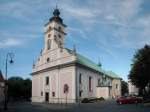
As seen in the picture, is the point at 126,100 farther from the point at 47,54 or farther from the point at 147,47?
the point at 47,54

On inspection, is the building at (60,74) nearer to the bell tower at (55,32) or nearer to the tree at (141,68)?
the bell tower at (55,32)

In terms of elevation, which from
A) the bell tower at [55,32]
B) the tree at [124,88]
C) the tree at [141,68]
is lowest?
the tree at [124,88]

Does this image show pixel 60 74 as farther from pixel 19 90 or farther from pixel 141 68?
pixel 19 90

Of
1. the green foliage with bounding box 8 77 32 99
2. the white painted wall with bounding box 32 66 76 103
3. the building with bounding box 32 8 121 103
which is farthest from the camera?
the green foliage with bounding box 8 77 32 99

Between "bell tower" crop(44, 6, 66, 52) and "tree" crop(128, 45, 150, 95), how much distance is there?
20719 millimetres

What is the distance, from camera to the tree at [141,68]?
46094 millimetres

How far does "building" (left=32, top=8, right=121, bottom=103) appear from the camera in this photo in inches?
2249

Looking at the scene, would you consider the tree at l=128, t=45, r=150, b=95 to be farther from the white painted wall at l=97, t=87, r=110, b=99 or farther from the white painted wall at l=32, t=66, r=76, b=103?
the white painted wall at l=97, t=87, r=110, b=99

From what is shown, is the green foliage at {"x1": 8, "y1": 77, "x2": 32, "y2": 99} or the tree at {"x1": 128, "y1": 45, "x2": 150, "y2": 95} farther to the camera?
the green foliage at {"x1": 8, "y1": 77, "x2": 32, "y2": 99}

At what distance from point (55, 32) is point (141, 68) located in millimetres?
26246

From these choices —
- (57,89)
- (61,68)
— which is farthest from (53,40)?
(57,89)

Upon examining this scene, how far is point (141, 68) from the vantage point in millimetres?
48312

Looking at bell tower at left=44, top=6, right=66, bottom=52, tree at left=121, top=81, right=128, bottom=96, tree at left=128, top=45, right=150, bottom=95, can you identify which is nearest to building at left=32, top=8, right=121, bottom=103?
bell tower at left=44, top=6, right=66, bottom=52

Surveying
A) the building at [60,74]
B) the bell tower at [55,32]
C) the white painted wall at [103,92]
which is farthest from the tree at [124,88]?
the bell tower at [55,32]
